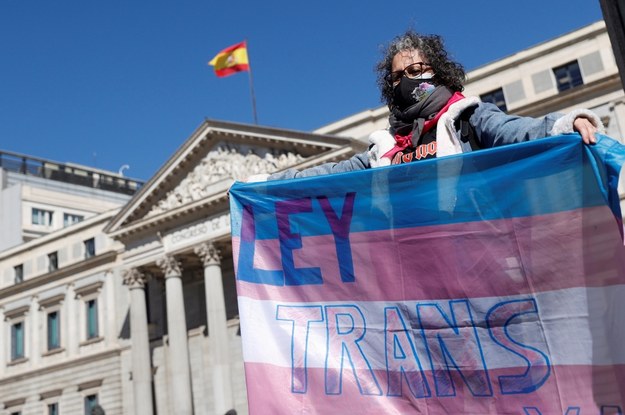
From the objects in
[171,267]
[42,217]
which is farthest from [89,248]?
[42,217]

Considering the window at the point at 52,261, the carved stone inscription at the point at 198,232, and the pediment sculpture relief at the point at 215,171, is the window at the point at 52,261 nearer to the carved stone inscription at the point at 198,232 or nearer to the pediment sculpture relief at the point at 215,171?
the pediment sculpture relief at the point at 215,171

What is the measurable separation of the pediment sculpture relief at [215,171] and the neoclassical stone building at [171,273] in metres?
0.06

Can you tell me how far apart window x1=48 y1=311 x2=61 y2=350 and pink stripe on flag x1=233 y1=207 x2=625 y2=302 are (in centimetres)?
4233

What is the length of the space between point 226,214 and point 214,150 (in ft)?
12.3

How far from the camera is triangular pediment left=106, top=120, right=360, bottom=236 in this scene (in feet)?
111

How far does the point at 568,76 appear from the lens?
3181 cm

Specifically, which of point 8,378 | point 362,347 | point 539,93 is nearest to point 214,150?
point 539,93

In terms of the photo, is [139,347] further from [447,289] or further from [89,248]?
[447,289]

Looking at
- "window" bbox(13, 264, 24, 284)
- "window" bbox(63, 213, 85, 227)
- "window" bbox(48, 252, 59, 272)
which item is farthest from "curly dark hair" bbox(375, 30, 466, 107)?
"window" bbox(63, 213, 85, 227)

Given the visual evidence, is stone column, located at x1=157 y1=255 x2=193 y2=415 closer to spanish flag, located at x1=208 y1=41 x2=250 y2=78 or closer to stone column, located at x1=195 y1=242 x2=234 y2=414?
stone column, located at x1=195 y1=242 x2=234 y2=414

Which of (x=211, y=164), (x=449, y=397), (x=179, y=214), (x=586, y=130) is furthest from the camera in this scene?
(x=211, y=164)

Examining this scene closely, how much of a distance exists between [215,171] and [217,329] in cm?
750

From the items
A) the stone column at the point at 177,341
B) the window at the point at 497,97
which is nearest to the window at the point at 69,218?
the stone column at the point at 177,341

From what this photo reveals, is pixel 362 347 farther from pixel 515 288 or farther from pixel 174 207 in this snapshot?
pixel 174 207
